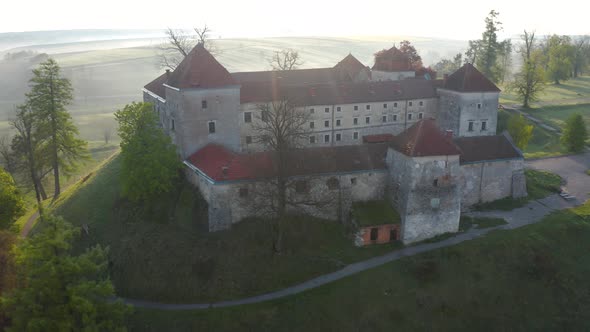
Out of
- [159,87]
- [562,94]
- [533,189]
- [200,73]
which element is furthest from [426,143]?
[562,94]

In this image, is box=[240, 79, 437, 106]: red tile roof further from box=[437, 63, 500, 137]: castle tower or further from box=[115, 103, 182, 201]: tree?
box=[115, 103, 182, 201]: tree

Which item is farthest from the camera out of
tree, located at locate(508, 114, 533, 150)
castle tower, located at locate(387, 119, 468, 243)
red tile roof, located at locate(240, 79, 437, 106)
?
tree, located at locate(508, 114, 533, 150)

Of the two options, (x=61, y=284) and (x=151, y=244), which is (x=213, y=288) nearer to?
(x=151, y=244)

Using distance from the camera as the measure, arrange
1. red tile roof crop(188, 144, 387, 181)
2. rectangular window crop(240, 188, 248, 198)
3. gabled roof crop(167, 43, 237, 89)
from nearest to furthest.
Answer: red tile roof crop(188, 144, 387, 181) < rectangular window crop(240, 188, 248, 198) < gabled roof crop(167, 43, 237, 89)

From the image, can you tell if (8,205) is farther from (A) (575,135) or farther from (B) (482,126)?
(A) (575,135)

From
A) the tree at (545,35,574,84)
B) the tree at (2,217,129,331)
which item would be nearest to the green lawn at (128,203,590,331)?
the tree at (2,217,129,331)

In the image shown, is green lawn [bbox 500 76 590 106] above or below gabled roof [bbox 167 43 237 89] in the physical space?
below
